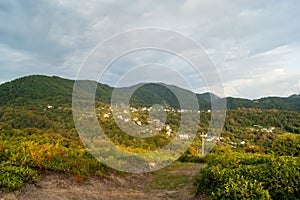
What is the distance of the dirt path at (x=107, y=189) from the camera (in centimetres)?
583

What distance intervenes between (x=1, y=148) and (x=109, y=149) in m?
3.27

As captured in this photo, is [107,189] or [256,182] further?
[107,189]

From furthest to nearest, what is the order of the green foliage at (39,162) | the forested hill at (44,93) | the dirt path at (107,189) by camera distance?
1. the forested hill at (44,93)
2. the green foliage at (39,162)
3. the dirt path at (107,189)

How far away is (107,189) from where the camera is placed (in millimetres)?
6930

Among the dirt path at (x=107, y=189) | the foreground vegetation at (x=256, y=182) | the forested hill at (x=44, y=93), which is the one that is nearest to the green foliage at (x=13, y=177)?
the dirt path at (x=107, y=189)

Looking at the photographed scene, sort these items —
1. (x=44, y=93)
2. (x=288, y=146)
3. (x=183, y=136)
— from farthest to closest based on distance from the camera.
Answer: (x=44, y=93)
(x=288, y=146)
(x=183, y=136)

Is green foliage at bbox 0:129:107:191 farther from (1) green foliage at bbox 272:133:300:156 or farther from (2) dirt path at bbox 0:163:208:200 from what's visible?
(1) green foliage at bbox 272:133:300:156

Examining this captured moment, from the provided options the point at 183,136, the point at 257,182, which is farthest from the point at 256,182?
the point at 183,136

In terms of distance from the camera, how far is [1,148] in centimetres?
693

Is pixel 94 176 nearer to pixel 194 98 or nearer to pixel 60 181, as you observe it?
pixel 60 181

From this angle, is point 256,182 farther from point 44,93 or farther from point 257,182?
point 44,93

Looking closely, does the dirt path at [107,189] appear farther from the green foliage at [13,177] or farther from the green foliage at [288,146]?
the green foliage at [288,146]

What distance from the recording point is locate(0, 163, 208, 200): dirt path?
583cm

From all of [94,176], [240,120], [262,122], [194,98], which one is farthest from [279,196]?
[262,122]
